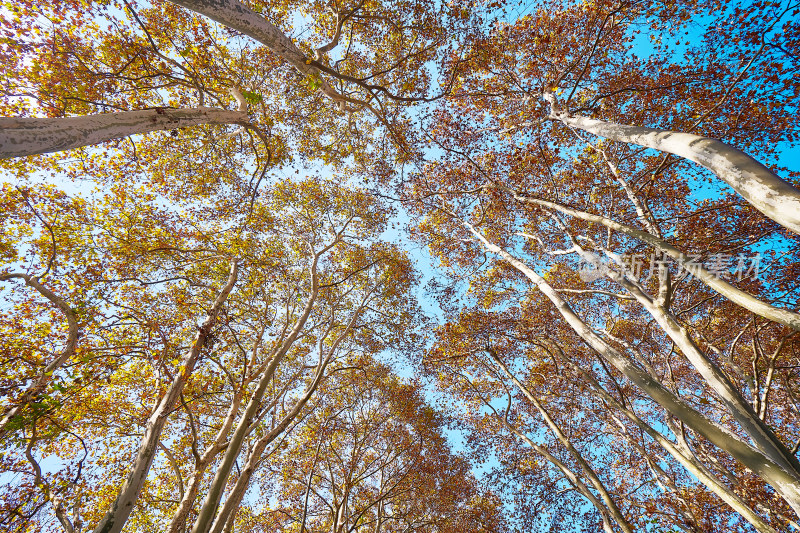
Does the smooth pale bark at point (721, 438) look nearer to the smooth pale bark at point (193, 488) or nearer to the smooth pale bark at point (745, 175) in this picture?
the smooth pale bark at point (745, 175)

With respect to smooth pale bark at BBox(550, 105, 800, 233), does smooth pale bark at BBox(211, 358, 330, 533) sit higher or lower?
lower

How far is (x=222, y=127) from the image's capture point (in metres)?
8.44

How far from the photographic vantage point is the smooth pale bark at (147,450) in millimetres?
4192

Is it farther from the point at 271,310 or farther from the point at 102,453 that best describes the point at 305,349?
the point at 102,453

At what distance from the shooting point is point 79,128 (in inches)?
119

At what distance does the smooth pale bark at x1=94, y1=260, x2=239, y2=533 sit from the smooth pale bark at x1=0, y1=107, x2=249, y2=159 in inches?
146

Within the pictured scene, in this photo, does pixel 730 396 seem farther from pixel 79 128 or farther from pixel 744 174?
pixel 79 128

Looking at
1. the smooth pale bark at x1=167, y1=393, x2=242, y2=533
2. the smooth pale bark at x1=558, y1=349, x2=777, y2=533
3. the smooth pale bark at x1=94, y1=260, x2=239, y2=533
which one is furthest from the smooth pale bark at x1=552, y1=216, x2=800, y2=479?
the smooth pale bark at x1=94, y1=260, x2=239, y2=533

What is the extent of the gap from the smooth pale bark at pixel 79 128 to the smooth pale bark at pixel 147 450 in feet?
12.2

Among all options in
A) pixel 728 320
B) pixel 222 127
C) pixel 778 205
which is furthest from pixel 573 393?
pixel 222 127

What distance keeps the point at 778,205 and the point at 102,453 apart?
43.7 feet

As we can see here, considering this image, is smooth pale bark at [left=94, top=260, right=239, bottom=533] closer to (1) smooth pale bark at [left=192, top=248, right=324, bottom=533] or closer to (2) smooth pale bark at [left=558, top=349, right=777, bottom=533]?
(1) smooth pale bark at [left=192, top=248, right=324, bottom=533]

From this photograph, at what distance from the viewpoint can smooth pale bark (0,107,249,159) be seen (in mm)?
2531

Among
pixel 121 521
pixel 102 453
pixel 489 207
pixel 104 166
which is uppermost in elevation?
pixel 489 207
